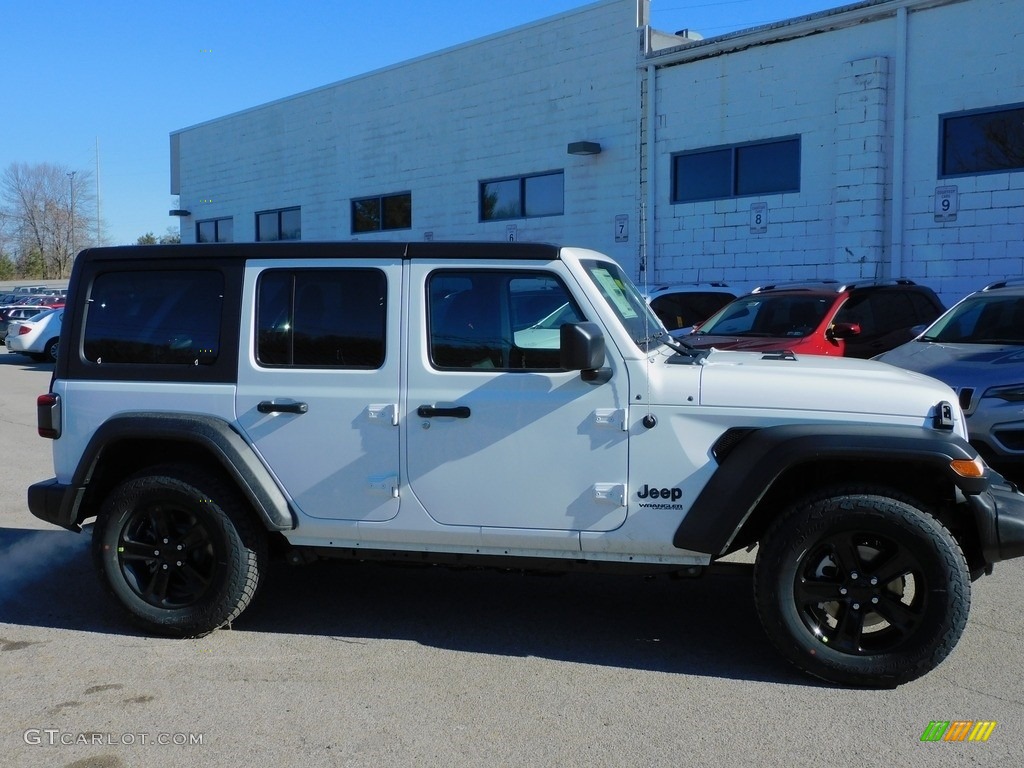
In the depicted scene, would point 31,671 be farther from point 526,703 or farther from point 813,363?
point 813,363

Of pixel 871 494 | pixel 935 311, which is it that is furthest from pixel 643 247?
pixel 871 494

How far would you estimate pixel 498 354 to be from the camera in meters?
4.81

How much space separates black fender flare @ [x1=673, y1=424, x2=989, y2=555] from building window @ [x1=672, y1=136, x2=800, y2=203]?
12.2 metres

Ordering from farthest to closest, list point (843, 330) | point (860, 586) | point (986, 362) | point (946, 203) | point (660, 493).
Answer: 1. point (946, 203)
2. point (843, 330)
3. point (986, 362)
4. point (660, 493)
5. point (860, 586)

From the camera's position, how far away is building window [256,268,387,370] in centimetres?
496

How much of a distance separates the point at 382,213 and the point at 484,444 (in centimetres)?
1907

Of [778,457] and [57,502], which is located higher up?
[778,457]

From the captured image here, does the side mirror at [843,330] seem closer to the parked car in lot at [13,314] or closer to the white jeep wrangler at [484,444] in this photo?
the white jeep wrangler at [484,444]

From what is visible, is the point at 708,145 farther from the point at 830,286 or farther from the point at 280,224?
the point at 280,224

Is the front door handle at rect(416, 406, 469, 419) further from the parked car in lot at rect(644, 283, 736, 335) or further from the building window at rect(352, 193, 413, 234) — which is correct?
the building window at rect(352, 193, 413, 234)

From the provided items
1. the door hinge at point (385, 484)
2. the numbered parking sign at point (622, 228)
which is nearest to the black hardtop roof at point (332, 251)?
the door hinge at point (385, 484)

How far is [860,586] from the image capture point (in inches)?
176

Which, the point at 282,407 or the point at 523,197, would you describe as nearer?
the point at 282,407

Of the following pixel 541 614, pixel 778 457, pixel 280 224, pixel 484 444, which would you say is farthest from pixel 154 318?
pixel 280 224
